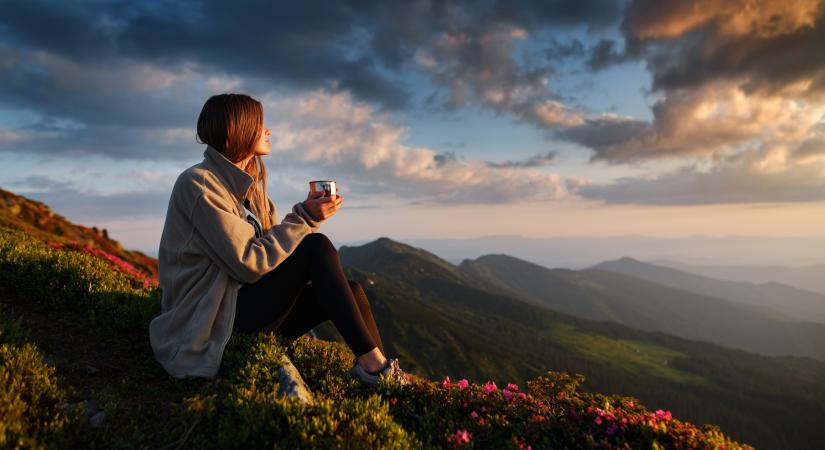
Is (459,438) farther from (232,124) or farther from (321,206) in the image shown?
(232,124)

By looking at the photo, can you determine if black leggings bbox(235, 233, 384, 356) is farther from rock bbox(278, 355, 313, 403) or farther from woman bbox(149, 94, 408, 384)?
rock bbox(278, 355, 313, 403)

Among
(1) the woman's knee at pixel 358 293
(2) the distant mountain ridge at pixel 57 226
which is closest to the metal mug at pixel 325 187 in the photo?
(1) the woman's knee at pixel 358 293

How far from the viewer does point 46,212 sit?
33719mm

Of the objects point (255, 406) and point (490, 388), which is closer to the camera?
point (255, 406)

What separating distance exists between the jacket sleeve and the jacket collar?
0.26 meters

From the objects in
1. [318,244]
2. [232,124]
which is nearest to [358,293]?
[318,244]

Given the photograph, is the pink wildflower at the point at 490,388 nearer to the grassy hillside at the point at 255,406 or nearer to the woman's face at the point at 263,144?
the grassy hillside at the point at 255,406

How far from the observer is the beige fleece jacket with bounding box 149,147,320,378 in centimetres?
509

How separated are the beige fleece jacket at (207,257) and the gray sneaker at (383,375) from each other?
1.82 metres

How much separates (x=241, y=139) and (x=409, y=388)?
4.14 metres

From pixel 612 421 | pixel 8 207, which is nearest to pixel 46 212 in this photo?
pixel 8 207

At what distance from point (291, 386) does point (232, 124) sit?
347cm

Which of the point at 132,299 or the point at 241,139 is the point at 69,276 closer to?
the point at 132,299

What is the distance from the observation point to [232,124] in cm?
561
